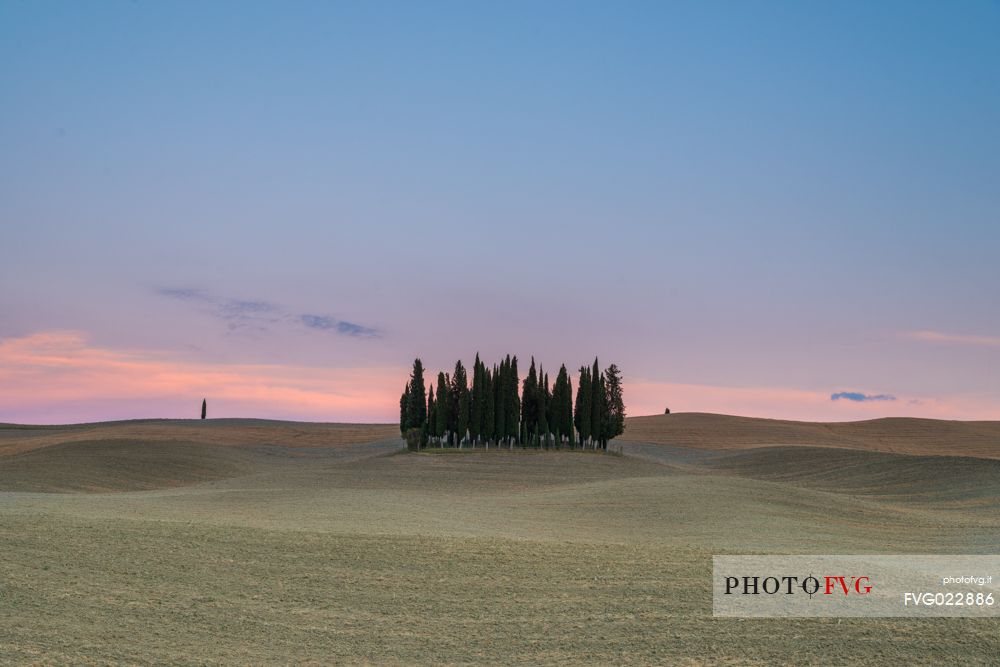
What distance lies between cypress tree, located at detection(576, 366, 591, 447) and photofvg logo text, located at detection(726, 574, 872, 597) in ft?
157

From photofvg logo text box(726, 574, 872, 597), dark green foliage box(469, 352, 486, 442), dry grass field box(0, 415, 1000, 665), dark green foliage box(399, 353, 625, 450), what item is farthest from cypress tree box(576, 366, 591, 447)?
photofvg logo text box(726, 574, 872, 597)

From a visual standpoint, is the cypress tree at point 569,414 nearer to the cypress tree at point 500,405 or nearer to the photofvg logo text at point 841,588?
the cypress tree at point 500,405

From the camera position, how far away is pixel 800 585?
48.9 ft

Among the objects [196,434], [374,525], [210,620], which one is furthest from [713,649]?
[196,434]

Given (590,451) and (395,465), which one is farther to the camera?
(590,451)

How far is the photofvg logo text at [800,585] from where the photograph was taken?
14523mm

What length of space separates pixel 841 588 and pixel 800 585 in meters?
0.67

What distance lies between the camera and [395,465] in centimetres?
4650

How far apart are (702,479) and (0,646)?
28.8 meters

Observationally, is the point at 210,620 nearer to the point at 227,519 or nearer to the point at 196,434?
the point at 227,519

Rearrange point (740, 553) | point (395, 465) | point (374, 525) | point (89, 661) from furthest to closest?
point (395, 465), point (374, 525), point (740, 553), point (89, 661)

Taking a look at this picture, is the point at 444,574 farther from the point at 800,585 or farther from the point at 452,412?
the point at 452,412

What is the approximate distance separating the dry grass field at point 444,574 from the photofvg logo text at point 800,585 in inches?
24.0

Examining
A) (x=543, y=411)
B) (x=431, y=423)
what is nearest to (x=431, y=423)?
(x=431, y=423)
